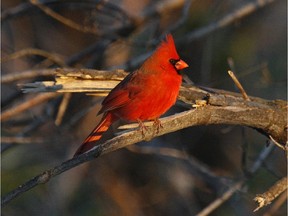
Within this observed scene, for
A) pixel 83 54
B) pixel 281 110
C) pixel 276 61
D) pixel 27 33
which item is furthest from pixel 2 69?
pixel 281 110

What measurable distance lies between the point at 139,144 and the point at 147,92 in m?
1.87

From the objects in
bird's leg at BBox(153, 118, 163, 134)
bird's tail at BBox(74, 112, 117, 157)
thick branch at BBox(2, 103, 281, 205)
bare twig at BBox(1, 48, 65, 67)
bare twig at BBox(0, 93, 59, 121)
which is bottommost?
thick branch at BBox(2, 103, 281, 205)

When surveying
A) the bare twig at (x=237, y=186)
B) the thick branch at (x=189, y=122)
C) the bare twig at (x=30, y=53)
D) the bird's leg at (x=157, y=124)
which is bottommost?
the bare twig at (x=237, y=186)

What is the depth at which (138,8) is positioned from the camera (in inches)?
203

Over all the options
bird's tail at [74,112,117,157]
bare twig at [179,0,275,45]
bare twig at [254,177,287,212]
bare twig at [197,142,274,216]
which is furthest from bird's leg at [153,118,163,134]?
bare twig at [179,0,275,45]

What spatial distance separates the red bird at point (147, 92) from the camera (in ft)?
9.50

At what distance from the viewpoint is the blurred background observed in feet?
14.5

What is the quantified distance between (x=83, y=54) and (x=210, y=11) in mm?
1238

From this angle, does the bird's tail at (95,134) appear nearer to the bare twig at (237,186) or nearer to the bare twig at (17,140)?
the bare twig at (237,186)

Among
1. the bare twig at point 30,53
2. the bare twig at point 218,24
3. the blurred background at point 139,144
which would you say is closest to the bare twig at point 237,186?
the blurred background at point 139,144

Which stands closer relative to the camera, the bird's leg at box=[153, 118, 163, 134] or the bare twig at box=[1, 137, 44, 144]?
the bird's leg at box=[153, 118, 163, 134]

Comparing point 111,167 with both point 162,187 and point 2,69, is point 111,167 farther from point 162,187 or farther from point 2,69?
point 2,69

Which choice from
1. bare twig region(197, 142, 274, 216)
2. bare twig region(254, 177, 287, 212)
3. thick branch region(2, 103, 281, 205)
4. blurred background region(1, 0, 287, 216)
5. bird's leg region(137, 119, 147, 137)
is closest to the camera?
thick branch region(2, 103, 281, 205)

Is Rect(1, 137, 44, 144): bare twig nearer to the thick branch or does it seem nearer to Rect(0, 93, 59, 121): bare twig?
Rect(0, 93, 59, 121): bare twig
